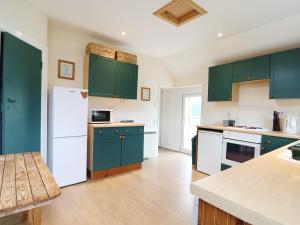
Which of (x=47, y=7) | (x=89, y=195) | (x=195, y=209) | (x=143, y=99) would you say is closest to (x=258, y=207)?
(x=195, y=209)

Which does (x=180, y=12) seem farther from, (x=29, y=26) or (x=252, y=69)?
(x=29, y=26)

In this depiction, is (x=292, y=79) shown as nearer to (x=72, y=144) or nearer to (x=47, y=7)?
(x=72, y=144)

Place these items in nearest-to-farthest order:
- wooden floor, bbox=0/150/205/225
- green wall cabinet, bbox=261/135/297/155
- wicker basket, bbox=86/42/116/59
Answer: wooden floor, bbox=0/150/205/225 < green wall cabinet, bbox=261/135/297/155 < wicker basket, bbox=86/42/116/59

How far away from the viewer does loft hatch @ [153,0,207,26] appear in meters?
2.30

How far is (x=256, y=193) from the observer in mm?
705

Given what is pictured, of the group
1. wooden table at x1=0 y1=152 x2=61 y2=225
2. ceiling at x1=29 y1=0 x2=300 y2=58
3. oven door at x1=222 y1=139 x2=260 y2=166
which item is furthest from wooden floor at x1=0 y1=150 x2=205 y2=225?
ceiling at x1=29 y1=0 x2=300 y2=58

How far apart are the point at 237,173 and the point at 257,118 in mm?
2942

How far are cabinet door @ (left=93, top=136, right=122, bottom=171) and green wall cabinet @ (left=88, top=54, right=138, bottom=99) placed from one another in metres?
0.89

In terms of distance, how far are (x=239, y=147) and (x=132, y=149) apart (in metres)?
2.01

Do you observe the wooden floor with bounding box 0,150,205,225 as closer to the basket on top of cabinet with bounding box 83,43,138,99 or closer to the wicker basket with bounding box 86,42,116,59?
the basket on top of cabinet with bounding box 83,43,138,99

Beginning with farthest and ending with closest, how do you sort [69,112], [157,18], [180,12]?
[69,112] → [157,18] → [180,12]

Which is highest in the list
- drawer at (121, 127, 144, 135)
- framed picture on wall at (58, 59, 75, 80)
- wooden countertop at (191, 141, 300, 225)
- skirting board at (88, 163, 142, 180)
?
framed picture on wall at (58, 59, 75, 80)

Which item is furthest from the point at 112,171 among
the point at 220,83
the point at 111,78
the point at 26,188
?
the point at 220,83

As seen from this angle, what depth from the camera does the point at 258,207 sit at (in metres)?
0.60
